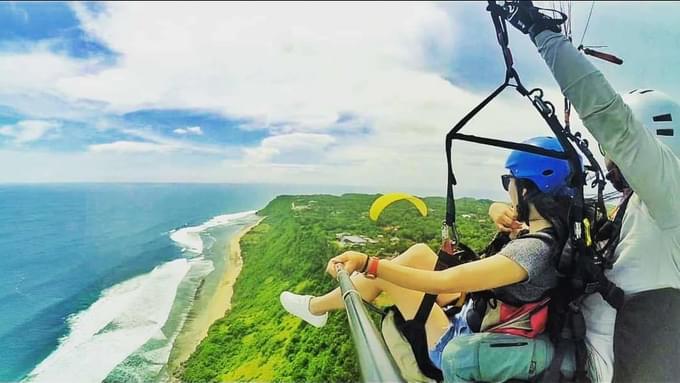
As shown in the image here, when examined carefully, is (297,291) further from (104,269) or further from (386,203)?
(104,269)

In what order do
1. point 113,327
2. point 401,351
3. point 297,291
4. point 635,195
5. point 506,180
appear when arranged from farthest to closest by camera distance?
point 297,291
point 113,327
point 401,351
point 506,180
point 635,195

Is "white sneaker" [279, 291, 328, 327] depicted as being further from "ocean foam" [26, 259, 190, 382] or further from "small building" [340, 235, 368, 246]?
"ocean foam" [26, 259, 190, 382]

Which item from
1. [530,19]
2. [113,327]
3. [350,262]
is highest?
[530,19]

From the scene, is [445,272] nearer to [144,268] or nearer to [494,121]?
[494,121]

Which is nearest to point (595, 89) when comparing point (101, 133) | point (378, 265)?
point (378, 265)

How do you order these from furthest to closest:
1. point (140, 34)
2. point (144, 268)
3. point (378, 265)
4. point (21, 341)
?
point (144, 268), point (140, 34), point (21, 341), point (378, 265)

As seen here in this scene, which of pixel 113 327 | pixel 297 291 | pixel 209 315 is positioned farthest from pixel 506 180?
Result: pixel 113 327
